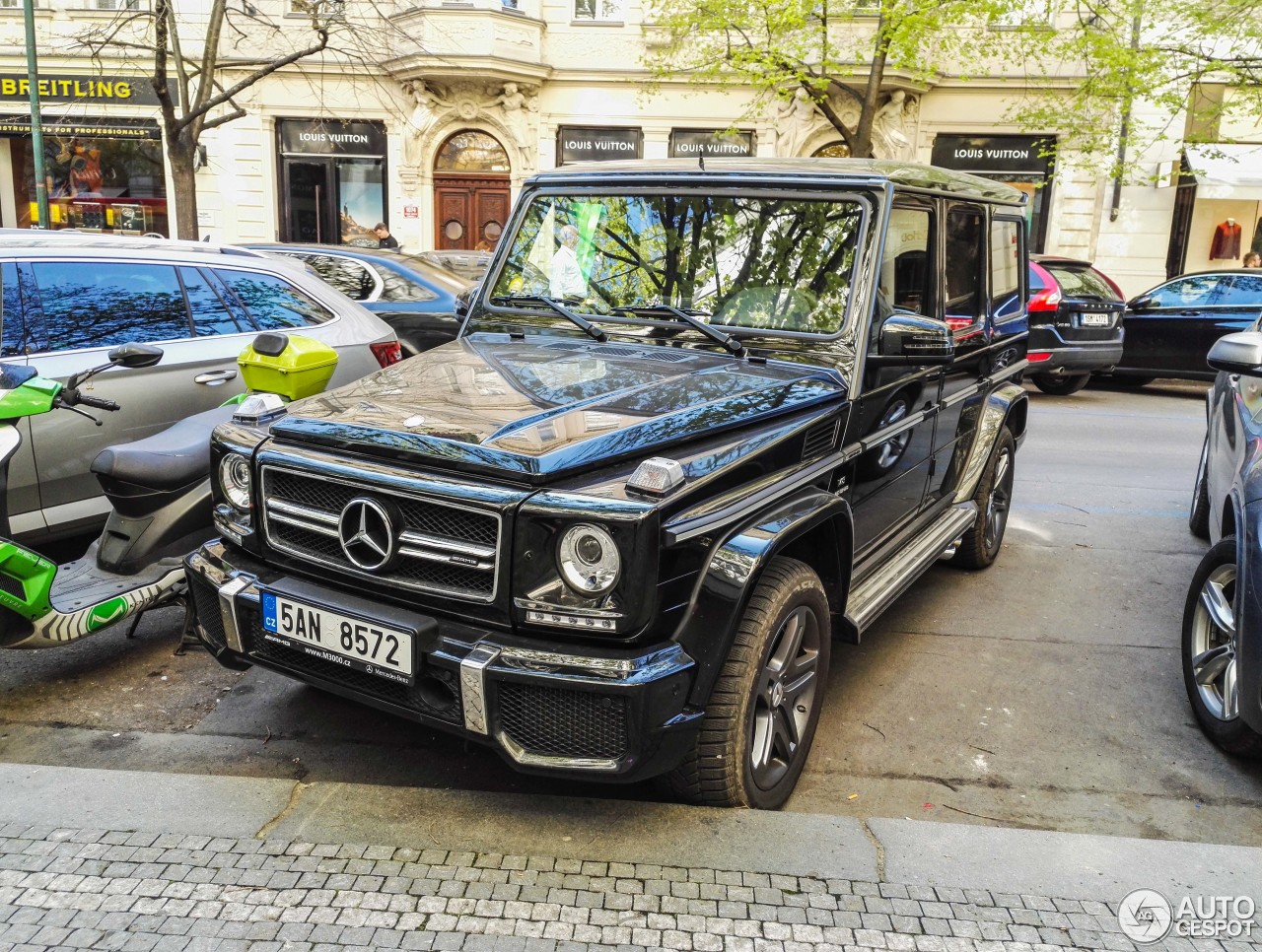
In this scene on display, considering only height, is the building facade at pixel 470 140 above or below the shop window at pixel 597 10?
below

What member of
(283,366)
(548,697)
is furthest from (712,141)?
(548,697)

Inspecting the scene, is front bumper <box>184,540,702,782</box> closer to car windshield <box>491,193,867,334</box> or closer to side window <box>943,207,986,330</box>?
car windshield <box>491,193,867,334</box>

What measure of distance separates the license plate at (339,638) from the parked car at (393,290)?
19.1 feet

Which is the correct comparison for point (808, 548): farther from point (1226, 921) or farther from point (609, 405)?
point (1226, 921)

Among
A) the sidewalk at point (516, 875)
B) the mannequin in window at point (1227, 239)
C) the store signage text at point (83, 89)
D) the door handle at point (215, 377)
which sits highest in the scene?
the store signage text at point (83, 89)

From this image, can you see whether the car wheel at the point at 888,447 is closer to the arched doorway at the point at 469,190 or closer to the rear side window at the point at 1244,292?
the rear side window at the point at 1244,292

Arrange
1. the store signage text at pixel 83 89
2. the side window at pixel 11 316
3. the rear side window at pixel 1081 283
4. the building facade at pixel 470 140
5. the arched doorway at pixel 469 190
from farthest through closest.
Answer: the arched doorway at pixel 469 190, the store signage text at pixel 83 89, the building facade at pixel 470 140, the rear side window at pixel 1081 283, the side window at pixel 11 316

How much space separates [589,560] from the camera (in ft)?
8.95

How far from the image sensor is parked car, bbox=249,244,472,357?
29.1 ft

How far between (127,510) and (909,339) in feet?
10.6

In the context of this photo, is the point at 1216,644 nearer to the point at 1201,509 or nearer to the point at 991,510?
the point at 991,510

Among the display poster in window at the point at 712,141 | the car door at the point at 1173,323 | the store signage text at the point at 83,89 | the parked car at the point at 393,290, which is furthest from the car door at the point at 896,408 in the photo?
the store signage text at the point at 83,89

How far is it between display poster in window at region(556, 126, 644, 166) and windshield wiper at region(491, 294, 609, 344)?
1816 centimetres

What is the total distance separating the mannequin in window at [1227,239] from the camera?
20.8 metres
